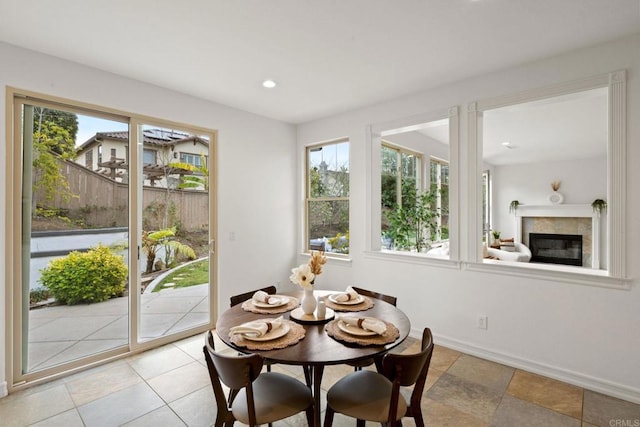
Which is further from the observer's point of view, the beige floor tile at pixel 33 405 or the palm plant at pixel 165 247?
the palm plant at pixel 165 247

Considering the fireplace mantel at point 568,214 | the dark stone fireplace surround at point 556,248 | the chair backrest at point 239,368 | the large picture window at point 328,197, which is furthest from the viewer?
the dark stone fireplace surround at point 556,248

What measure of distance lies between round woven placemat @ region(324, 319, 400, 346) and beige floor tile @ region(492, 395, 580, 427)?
107 cm

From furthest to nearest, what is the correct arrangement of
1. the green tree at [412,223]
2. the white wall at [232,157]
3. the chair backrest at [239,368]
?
the green tree at [412,223]
the white wall at [232,157]
the chair backrest at [239,368]

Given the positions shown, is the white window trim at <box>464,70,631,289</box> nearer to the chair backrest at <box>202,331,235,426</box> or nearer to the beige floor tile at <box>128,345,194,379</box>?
the chair backrest at <box>202,331,235,426</box>

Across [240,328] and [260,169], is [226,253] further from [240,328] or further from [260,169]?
[240,328]

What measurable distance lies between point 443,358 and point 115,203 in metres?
3.48

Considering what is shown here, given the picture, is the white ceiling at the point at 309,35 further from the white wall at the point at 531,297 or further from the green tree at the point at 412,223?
the green tree at the point at 412,223

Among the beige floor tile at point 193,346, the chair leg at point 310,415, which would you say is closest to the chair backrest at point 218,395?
the chair leg at point 310,415

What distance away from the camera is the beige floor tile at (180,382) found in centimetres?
231

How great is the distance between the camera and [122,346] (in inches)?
114

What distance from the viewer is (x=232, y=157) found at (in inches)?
146

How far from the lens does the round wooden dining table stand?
1.41m

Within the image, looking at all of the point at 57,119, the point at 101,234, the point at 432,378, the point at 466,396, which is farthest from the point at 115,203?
the point at 466,396

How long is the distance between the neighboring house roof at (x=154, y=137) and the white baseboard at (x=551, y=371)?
351 centimetres
